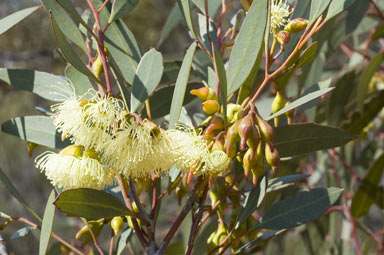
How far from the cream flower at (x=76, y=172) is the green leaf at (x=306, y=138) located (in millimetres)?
286

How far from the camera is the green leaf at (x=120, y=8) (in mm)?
817

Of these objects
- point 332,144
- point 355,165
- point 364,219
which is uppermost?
point 332,144

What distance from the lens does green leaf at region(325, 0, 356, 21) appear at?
2.48 feet

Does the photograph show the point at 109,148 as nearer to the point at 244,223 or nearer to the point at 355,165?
the point at 244,223

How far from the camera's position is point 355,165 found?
175 centimetres

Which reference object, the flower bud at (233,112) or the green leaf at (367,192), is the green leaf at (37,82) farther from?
the green leaf at (367,192)

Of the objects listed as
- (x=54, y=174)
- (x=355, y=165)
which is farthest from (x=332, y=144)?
(x=355, y=165)

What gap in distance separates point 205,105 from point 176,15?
58 cm

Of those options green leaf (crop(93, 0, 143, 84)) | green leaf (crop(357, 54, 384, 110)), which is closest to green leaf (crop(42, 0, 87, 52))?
green leaf (crop(93, 0, 143, 84))

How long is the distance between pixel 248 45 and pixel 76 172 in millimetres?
314

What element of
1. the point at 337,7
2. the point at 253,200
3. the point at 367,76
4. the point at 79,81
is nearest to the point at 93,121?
the point at 79,81

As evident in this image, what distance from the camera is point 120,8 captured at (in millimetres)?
820

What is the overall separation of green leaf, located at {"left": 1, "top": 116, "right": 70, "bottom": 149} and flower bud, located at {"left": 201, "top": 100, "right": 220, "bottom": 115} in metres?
0.32

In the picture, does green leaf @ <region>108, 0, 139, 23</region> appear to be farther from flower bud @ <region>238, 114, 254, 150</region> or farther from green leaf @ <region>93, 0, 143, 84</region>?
flower bud @ <region>238, 114, 254, 150</region>
